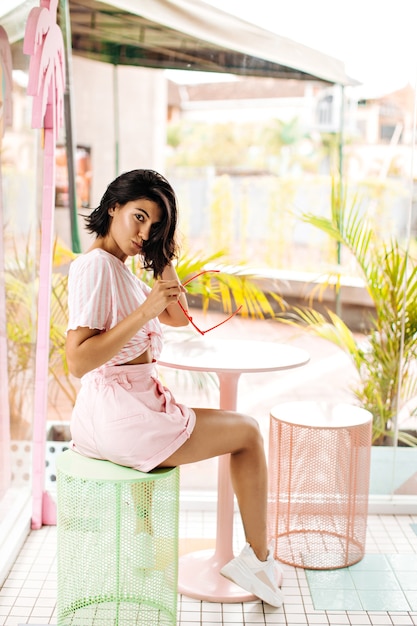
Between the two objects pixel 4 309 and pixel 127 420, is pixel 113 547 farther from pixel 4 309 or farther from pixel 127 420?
pixel 4 309

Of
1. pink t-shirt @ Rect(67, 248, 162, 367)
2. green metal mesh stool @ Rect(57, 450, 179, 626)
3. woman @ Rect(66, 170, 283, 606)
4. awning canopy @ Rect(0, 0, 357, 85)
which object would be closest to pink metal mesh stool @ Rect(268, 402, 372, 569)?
woman @ Rect(66, 170, 283, 606)

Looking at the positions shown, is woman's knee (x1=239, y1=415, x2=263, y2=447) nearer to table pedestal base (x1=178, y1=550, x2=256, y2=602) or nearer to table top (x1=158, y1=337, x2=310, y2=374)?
table top (x1=158, y1=337, x2=310, y2=374)

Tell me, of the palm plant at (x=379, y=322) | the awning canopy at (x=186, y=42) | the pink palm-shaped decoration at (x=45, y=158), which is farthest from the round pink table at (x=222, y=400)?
the awning canopy at (x=186, y=42)

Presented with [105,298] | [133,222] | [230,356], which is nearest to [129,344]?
[105,298]

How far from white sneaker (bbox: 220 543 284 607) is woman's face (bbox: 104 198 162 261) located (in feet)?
3.29

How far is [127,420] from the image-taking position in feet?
7.22

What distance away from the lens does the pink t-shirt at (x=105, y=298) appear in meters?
2.12

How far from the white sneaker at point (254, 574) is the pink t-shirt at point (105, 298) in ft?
2.40

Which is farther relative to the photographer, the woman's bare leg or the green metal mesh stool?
the woman's bare leg

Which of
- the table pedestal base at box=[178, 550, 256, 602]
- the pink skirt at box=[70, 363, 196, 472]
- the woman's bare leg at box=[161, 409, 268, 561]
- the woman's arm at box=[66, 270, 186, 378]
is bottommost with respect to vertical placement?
the table pedestal base at box=[178, 550, 256, 602]

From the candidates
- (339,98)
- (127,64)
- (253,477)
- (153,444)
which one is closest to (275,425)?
(253,477)

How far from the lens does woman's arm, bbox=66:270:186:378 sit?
2070mm

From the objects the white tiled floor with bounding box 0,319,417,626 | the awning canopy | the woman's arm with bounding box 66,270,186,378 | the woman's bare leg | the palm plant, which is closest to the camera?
the woman's arm with bounding box 66,270,186,378

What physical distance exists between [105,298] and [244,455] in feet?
2.21
